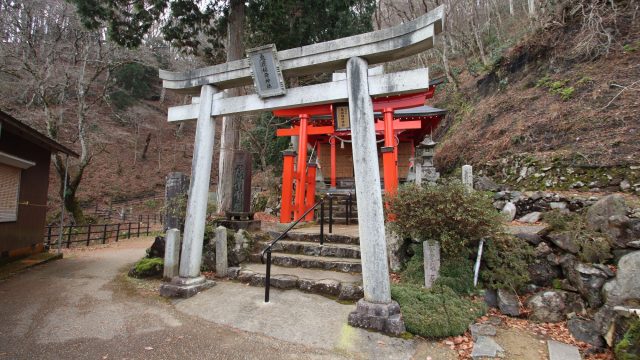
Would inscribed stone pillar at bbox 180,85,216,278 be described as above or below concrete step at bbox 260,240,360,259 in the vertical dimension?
above

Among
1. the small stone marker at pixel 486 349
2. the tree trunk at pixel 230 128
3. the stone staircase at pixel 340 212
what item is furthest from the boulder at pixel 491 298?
the tree trunk at pixel 230 128

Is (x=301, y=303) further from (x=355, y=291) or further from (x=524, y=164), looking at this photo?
(x=524, y=164)

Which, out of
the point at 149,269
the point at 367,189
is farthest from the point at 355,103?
→ the point at 149,269

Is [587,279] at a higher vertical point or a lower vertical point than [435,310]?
higher

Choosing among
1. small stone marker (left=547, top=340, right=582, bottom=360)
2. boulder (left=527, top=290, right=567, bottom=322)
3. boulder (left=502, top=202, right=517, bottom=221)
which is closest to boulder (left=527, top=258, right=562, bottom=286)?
boulder (left=527, top=290, right=567, bottom=322)

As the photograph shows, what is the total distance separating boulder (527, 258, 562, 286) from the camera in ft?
15.8

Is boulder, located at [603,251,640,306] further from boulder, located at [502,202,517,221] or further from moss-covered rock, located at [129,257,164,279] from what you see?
moss-covered rock, located at [129,257,164,279]

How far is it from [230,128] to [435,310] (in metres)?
8.45

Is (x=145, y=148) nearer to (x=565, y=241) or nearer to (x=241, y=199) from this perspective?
(x=241, y=199)

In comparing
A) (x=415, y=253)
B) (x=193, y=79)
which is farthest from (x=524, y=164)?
(x=193, y=79)

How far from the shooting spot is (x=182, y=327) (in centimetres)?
403

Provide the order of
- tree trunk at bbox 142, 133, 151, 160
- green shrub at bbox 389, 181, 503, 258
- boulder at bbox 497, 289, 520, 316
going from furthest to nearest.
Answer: tree trunk at bbox 142, 133, 151, 160, green shrub at bbox 389, 181, 503, 258, boulder at bbox 497, 289, 520, 316

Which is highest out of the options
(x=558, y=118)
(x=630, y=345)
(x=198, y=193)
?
(x=558, y=118)

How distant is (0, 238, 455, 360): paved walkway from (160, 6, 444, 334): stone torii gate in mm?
380
